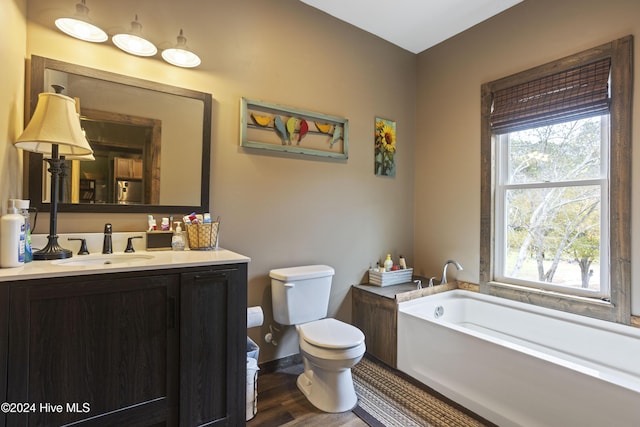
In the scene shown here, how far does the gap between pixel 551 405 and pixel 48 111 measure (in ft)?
9.02

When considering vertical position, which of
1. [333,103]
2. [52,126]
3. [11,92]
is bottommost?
[52,126]

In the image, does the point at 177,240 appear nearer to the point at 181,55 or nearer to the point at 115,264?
the point at 115,264

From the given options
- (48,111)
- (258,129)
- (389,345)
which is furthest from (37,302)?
(389,345)

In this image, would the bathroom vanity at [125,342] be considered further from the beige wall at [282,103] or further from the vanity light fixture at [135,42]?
the vanity light fixture at [135,42]

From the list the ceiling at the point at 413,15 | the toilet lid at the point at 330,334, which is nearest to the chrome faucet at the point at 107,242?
the toilet lid at the point at 330,334

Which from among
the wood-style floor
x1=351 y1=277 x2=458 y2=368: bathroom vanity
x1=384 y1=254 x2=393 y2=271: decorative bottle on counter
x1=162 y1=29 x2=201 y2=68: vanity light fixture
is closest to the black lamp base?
x1=162 y1=29 x2=201 y2=68: vanity light fixture

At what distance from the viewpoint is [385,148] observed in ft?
9.69

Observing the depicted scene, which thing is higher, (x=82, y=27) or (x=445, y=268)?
(x=82, y=27)

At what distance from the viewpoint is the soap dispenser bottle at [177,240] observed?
6.16ft

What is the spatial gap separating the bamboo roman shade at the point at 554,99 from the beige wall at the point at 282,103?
0.89 m

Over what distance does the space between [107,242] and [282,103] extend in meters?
1.48

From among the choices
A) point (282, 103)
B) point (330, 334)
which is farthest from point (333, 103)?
point (330, 334)

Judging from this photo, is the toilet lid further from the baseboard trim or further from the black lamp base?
the black lamp base

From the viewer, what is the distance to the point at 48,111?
1407 millimetres
